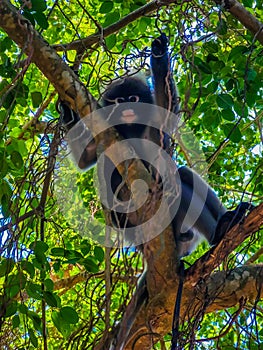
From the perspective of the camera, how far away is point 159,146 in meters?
3.33

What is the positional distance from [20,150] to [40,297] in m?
0.70

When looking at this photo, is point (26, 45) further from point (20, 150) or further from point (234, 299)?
point (234, 299)

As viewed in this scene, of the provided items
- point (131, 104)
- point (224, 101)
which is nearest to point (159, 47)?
point (224, 101)

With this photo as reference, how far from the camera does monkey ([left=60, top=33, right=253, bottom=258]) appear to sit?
350 cm

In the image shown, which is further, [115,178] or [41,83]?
[41,83]

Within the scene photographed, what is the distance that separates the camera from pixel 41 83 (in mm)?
4980

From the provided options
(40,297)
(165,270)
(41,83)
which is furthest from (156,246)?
(41,83)

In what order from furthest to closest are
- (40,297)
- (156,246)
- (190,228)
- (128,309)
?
(190,228) < (156,246) < (40,297) < (128,309)

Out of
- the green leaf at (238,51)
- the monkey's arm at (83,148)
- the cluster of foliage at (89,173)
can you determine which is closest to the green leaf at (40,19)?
the cluster of foliage at (89,173)

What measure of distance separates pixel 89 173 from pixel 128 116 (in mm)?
1260

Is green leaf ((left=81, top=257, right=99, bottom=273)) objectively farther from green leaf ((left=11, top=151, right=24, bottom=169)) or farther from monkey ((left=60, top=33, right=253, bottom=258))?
green leaf ((left=11, top=151, right=24, bottom=169))

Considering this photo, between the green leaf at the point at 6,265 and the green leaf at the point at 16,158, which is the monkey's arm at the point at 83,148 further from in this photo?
the green leaf at the point at 6,265

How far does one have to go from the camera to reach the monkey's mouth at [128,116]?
4.26 meters

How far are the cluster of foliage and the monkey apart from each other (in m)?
0.16
